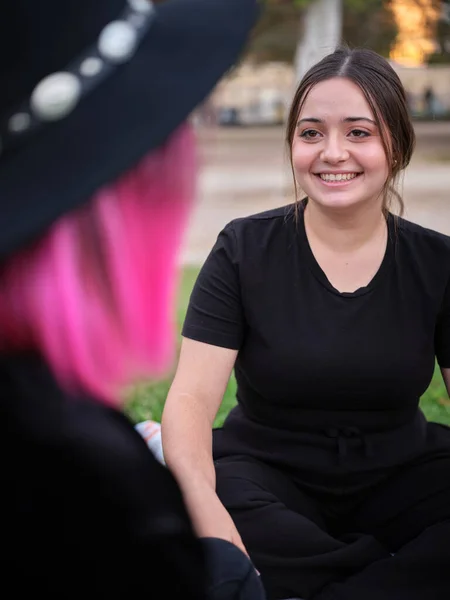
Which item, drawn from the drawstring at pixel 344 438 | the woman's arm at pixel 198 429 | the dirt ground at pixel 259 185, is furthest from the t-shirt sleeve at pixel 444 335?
the dirt ground at pixel 259 185

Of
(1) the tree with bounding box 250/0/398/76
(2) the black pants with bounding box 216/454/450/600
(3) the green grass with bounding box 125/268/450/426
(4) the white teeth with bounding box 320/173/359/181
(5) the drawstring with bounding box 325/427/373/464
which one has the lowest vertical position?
(3) the green grass with bounding box 125/268/450/426

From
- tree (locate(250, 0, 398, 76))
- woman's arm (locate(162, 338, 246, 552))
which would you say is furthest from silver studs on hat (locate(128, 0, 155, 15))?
tree (locate(250, 0, 398, 76))

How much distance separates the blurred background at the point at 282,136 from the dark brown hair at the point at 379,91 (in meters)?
0.21

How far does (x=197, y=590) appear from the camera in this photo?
1144 millimetres

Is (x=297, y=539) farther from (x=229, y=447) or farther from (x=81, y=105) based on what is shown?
(x=81, y=105)

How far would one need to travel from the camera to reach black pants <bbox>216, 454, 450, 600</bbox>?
224 centimetres

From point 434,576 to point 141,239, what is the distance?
4.95 ft

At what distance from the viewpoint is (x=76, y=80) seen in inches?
40.6

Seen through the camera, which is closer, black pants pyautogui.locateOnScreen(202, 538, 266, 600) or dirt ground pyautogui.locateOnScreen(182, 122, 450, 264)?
black pants pyautogui.locateOnScreen(202, 538, 266, 600)

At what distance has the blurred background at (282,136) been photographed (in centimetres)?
328

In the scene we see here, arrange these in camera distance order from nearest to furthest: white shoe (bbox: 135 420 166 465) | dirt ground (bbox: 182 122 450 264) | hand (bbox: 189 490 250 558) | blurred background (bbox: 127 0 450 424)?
hand (bbox: 189 490 250 558) → white shoe (bbox: 135 420 166 465) → blurred background (bbox: 127 0 450 424) → dirt ground (bbox: 182 122 450 264)

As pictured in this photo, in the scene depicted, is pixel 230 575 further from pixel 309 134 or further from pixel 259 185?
pixel 259 185

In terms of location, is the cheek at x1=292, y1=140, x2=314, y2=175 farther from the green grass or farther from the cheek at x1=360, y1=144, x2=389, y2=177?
the green grass

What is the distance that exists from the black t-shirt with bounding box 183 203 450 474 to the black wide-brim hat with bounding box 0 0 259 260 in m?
1.33
